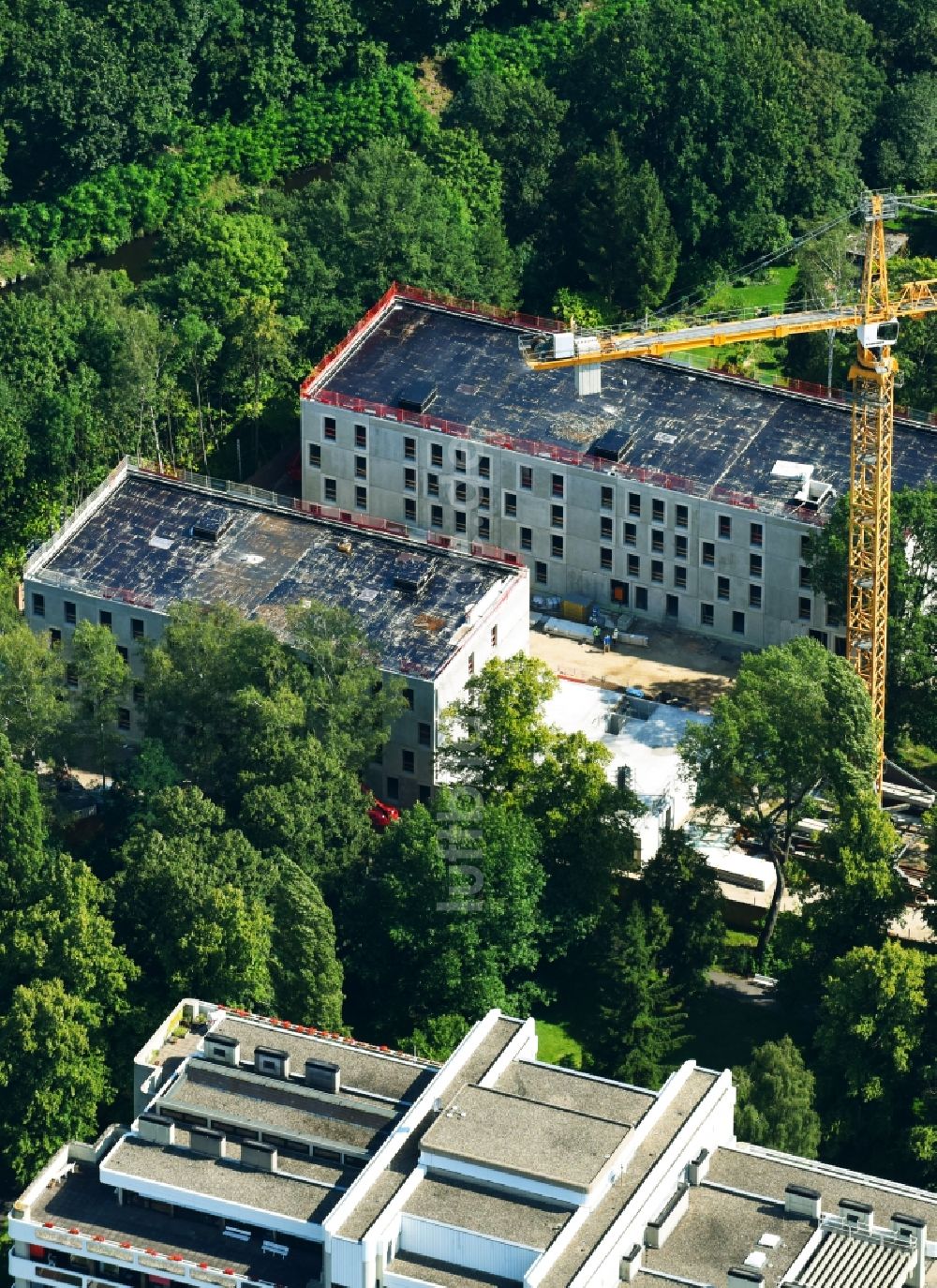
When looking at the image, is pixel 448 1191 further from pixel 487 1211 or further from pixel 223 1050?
pixel 223 1050

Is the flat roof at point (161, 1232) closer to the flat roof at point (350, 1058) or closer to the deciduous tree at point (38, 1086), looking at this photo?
the flat roof at point (350, 1058)

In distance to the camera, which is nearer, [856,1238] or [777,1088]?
[856,1238]

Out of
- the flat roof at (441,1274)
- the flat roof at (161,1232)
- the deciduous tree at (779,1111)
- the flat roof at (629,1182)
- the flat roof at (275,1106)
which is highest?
the flat roof at (629,1182)

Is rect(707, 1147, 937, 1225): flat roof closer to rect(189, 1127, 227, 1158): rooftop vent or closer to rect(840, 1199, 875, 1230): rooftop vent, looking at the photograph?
rect(840, 1199, 875, 1230): rooftop vent

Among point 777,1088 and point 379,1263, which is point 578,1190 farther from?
point 777,1088

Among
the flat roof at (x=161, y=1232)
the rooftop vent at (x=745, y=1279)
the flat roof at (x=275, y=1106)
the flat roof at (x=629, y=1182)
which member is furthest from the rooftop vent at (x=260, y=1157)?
the rooftop vent at (x=745, y=1279)

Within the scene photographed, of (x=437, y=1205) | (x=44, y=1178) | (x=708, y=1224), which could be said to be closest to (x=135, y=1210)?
(x=44, y=1178)
